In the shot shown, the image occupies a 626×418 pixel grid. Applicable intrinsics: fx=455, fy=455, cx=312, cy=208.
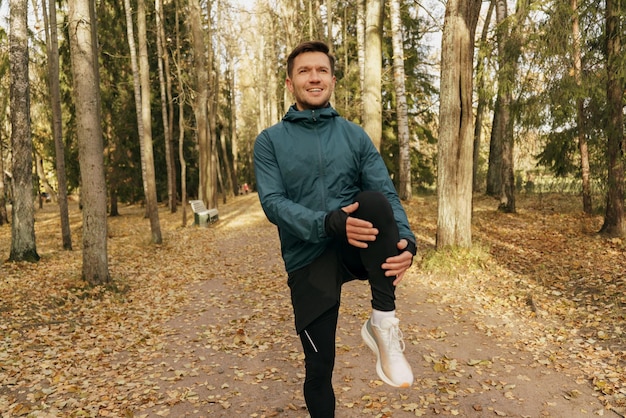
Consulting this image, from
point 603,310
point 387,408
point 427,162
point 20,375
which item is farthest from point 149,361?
point 427,162

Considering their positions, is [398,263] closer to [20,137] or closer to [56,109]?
[20,137]

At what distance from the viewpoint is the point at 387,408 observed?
157 inches

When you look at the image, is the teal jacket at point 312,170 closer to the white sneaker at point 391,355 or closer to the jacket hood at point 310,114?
the jacket hood at point 310,114

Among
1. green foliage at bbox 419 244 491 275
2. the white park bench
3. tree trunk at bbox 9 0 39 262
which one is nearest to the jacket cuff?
green foliage at bbox 419 244 491 275

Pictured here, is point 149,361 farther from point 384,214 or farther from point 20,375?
point 384,214

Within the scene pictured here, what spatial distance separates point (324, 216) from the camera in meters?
2.30

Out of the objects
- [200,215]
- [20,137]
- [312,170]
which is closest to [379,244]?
[312,170]

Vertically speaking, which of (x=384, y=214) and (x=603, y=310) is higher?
(x=384, y=214)

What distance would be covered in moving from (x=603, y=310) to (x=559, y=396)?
2.68 metres

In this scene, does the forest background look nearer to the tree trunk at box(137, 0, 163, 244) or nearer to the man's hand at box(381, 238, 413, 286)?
the tree trunk at box(137, 0, 163, 244)

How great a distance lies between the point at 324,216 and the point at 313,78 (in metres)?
0.84

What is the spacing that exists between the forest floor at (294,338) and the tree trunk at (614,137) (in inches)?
21.9

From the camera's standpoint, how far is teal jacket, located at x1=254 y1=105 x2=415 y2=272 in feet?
8.22

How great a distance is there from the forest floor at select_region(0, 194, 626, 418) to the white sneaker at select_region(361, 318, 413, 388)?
65.5 inches
